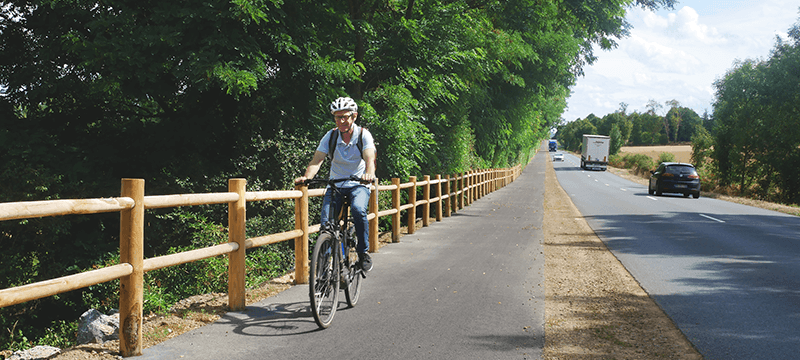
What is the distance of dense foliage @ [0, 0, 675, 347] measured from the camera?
A: 384 inches

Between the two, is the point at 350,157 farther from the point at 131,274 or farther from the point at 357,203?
the point at 131,274

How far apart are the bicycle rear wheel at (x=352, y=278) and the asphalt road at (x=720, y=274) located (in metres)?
3.21

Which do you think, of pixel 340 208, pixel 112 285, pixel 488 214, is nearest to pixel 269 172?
pixel 112 285

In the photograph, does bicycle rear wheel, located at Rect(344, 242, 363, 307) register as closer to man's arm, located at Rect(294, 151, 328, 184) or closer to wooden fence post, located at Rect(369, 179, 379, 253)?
man's arm, located at Rect(294, 151, 328, 184)

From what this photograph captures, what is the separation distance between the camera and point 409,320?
5551 mm

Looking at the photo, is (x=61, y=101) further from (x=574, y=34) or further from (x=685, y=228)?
(x=574, y=34)

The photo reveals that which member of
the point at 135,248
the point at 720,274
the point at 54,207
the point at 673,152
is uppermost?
the point at 673,152

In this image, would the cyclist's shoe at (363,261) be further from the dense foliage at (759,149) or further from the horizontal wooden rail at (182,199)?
the dense foliage at (759,149)

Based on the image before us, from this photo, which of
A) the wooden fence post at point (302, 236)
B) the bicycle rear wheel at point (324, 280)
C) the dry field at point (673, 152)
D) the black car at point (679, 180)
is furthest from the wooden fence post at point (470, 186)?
the dry field at point (673, 152)

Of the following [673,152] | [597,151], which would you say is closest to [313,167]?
[597,151]

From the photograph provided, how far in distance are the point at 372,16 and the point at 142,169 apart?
8161 millimetres

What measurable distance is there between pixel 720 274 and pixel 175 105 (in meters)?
10.9

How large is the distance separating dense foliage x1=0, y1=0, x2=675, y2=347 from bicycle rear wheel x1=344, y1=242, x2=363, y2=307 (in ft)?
9.44

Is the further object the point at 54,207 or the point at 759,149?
the point at 759,149
